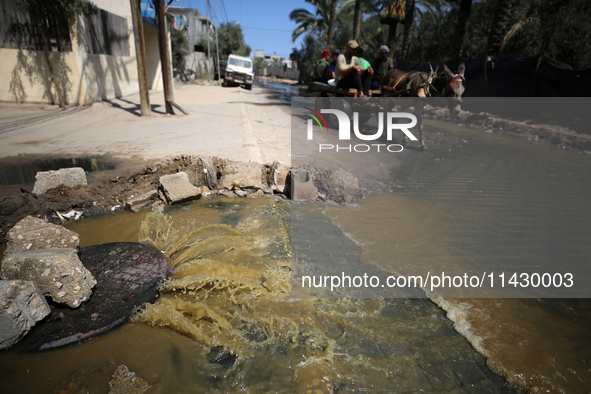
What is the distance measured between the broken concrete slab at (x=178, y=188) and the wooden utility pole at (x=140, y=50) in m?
6.61

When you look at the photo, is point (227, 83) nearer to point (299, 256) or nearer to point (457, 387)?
point (299, 256)

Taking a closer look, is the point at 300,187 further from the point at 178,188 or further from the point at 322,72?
the point at 322,72

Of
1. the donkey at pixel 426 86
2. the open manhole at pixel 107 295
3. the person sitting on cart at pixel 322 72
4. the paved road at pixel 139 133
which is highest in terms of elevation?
the person sitting on cart at pixel 322 72

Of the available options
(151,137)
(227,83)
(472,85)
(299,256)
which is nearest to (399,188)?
(299,256)

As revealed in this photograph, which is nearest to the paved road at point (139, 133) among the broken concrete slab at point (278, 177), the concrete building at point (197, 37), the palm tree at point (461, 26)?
the broken concrete slab at point (278, 177)

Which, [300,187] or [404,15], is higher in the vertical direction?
[404,15]

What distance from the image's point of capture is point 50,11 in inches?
401

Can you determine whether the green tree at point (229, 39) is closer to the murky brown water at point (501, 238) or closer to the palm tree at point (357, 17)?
the palm tree at point (357, 17)

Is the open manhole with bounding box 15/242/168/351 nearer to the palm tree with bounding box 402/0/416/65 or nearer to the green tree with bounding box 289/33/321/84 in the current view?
the palm tree with bounding box 402/0/416/65

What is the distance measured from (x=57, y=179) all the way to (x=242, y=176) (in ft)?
8.71

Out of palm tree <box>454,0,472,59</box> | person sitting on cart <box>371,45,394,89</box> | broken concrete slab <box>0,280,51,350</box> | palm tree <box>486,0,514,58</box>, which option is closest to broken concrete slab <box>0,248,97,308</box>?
broken concrete slab <box>0,280,51,350</box>

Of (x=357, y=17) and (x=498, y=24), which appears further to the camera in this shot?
(x=357, y=17)

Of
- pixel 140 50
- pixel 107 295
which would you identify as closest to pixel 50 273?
pixel 107 295

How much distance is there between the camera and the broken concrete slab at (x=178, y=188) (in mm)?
4758
